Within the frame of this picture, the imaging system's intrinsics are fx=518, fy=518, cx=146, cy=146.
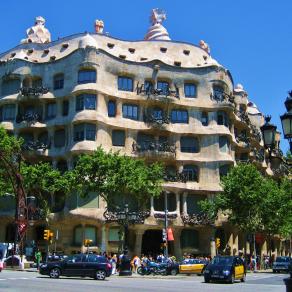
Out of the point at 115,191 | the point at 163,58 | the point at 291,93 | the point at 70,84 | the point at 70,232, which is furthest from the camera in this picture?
the point at 163,58

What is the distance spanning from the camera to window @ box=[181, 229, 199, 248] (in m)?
51.8

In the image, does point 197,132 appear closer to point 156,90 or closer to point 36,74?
point 156,90

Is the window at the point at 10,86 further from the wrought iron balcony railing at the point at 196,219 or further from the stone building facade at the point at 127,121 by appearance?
the wrought iron balcony railing at the point at 196,219

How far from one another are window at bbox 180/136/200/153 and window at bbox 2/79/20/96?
18.0m

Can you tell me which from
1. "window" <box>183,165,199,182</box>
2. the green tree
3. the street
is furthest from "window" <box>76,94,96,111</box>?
the street

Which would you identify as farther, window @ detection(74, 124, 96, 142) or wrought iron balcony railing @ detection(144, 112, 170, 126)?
wrought iron balcony railing @ detection(144, 112, 170, 126)

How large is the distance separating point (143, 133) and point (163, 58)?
31.7 ft

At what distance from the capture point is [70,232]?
4847cm

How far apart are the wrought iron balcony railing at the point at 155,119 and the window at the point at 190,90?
3.72 m

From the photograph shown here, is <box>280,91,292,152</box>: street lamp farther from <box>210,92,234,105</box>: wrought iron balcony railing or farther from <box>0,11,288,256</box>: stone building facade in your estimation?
<box>210,92,234,105</box>: wrought iron balcony railing

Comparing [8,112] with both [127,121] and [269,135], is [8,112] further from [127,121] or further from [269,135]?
[269,135]

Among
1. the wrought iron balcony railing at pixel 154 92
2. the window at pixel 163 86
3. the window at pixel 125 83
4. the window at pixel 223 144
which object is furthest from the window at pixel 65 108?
the window at pixel 223 144

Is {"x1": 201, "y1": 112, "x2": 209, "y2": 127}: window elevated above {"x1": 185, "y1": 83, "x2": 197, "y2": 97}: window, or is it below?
below

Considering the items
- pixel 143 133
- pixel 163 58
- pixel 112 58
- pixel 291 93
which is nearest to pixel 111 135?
pixel 143 133
